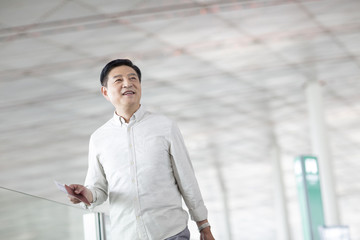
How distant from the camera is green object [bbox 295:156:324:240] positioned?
2081 cm

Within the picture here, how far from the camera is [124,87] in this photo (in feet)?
14.1

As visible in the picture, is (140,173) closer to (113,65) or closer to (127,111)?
(127,111)

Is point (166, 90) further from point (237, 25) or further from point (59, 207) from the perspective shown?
point (59, 207)

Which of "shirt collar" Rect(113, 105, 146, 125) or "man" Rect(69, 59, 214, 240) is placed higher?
"shirt collar" Rect(113, 105, 146, 125)

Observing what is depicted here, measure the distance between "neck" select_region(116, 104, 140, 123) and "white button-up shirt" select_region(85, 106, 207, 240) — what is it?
5 cm

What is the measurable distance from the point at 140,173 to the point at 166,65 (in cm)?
2106

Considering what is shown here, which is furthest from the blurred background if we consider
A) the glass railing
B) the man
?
the man

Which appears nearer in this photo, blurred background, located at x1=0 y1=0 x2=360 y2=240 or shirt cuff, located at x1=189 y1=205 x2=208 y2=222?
shirt cuff, located at x1=189 y1=205 x2=208 y2=222

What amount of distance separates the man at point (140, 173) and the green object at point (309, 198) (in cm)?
1739

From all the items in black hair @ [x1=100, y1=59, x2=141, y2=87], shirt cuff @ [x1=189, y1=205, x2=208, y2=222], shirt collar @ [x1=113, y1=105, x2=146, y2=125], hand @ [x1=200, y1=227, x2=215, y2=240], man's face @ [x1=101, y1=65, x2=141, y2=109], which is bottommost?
hand @ [x1=200, y1=227, x2=215, y2=240]

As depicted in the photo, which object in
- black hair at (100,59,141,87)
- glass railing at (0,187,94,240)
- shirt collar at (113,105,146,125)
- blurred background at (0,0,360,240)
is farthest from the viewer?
blurred background at (0,0,360,240)

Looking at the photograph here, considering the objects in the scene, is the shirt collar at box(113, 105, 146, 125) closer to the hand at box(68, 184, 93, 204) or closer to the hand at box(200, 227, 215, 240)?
the hand at box(68, 184, 93, 204)

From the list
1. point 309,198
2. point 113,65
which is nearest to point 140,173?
point 113,65

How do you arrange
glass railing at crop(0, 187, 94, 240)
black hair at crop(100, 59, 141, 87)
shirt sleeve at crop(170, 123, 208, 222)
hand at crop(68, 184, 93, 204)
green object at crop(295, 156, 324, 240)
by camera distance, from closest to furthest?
hand at crop(68, 184, 93, 204), shirt sleeve at crop(170, 123, 208, 222), black hair at crop(100, 59, 141, 87), glass railing at crop(0, 187, 94, 240), green object at crop(295, 156, 324, 240)
